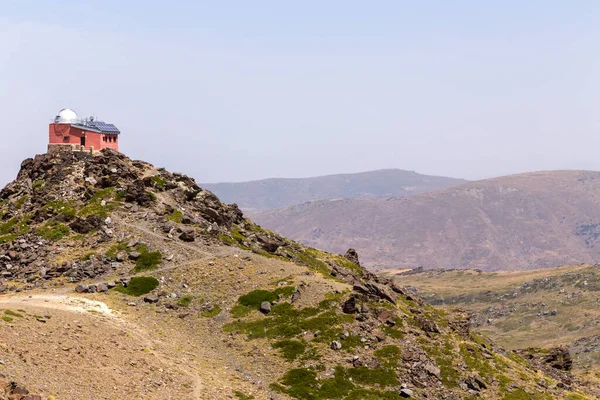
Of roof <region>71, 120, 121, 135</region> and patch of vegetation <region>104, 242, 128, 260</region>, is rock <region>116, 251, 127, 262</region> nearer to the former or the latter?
patch of vegetation <region>104, 242, 128, 260</region>

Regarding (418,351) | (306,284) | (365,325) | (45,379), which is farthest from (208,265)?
(45,379)

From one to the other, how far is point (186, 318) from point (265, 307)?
421 inches

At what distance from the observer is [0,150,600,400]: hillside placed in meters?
66.4

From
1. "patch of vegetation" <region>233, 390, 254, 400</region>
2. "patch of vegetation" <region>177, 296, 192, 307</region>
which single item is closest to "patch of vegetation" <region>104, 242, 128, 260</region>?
"patch of vegetation" <region>177, 296, 192, 307</region>

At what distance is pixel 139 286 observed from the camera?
96.9 m

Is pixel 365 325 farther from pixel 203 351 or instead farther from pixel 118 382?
pixel 118 382

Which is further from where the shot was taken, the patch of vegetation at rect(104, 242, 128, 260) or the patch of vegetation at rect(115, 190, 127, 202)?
the patch of vegetation at rect(115, 190, 127, 202)

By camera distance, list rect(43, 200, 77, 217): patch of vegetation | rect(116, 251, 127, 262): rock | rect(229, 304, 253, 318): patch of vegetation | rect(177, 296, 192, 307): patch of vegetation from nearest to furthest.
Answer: rect(229, 304, 253, 318): patch of vegetation
rect(177, 296, 192, 307): patch of vegetation
rect(116, 251, 127, 262): rock
rect(43, 200, 77, 217): patch of vegetation

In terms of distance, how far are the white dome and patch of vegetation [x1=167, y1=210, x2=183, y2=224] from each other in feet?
116

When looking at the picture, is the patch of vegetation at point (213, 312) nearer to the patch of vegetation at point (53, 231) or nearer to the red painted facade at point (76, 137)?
the patch of vegetation at point (53, 231)

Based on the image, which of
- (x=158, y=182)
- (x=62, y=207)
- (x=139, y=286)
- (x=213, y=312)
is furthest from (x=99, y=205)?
(x=213, y=312)

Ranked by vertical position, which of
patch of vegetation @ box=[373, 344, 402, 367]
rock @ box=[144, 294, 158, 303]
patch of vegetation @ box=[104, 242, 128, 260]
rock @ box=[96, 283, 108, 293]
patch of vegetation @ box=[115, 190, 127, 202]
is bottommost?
patch of vegetation @ box=[373, 344, 402, 367]

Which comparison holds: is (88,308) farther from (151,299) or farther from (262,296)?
(262,296)

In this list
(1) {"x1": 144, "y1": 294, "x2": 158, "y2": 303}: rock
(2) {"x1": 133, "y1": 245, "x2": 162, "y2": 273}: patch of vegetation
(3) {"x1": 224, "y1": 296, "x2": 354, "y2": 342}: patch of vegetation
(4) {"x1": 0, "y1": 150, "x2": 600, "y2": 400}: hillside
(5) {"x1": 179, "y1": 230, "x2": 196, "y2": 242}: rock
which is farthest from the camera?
(5) {"x1": 179, "y1": 230, "x2": 196, "y2": 242}: rock
